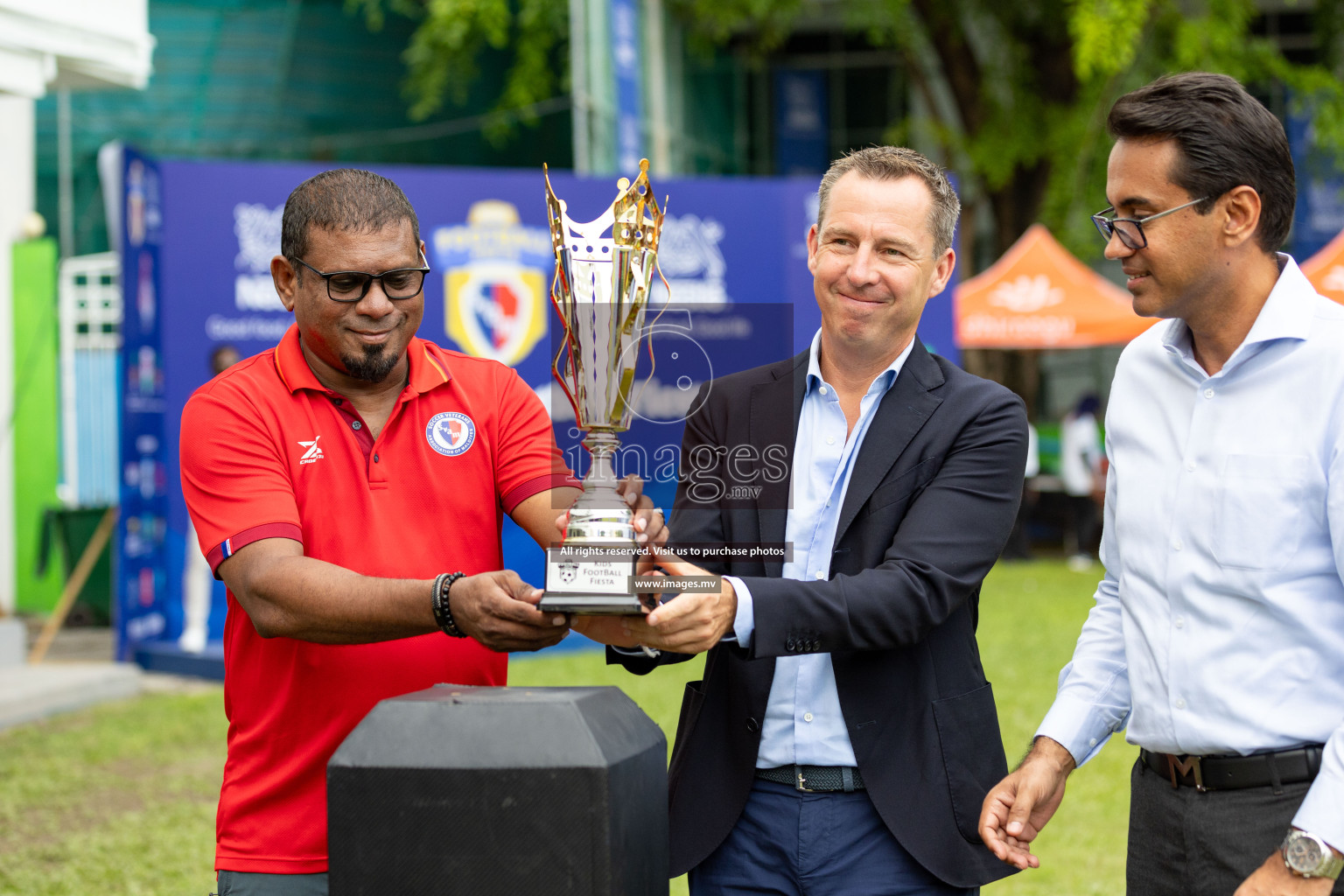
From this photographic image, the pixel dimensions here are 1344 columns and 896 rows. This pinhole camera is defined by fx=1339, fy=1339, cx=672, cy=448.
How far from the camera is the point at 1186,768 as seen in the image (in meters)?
2.19

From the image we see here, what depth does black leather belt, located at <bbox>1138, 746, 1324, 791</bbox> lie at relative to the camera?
2.08 metres

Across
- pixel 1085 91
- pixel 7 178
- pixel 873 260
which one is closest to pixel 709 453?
pixel 873 260

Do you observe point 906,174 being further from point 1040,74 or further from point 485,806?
point 1040,74

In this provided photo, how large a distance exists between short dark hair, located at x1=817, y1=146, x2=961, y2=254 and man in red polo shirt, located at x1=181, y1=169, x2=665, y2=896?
0.68 m

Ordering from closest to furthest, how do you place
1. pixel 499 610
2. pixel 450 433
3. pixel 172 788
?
pixel 499 610 < pixel 450 433 < pixel 172 788

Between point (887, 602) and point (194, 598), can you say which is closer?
point (887, 602)

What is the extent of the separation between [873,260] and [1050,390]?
2073 centimetres

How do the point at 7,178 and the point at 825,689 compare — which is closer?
the point at 825,689

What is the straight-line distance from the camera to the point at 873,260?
2254mm

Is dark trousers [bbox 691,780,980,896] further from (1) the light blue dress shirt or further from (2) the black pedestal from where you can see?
(2) the black pedestal

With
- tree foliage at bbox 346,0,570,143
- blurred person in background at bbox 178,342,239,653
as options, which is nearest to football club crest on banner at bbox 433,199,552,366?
blurred person in background at bbox 178,342,239,653

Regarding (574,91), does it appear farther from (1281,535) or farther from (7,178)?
(1281,535)

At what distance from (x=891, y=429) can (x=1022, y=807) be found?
660mm

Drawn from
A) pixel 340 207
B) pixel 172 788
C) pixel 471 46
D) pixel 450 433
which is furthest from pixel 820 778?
pixel 471 46
